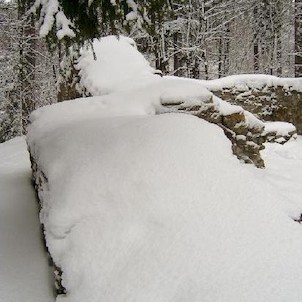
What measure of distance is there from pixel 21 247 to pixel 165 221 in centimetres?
219

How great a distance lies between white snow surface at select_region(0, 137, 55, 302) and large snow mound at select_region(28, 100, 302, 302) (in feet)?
1.81

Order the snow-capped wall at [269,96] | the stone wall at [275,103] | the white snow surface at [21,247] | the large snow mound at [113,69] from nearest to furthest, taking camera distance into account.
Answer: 1. the white snow surface at [21,247]
2. the large snow mound at [113,69]
3. the snow-capped wall at [269,96]
4. the stone wall at [275,103]

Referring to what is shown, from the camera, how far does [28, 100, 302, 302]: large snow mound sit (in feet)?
8.11

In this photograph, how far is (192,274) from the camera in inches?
98.2

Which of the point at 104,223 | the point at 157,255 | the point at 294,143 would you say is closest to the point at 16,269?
the point at 104,223

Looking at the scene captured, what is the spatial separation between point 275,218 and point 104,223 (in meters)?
1.30

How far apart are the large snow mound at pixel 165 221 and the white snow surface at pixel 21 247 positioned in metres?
0.55

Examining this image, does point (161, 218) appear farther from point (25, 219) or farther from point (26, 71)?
point (26, 71)

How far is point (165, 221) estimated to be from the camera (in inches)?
116

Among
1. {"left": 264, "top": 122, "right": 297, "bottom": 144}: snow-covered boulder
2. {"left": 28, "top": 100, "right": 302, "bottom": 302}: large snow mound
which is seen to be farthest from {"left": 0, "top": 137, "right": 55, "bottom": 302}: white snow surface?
{"left": 264, "top": 122, "right": 297, "bottom": 144}: snow-covered boulder

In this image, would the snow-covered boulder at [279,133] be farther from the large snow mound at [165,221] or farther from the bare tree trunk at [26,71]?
the bare tree trunk at [26,71]

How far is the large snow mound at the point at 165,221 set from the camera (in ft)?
8.11

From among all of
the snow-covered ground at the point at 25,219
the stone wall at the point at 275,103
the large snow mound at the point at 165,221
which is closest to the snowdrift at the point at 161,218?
the large snow mound at the point at 165,221

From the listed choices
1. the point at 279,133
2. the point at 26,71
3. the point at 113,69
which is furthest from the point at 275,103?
the point at 26,71
